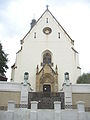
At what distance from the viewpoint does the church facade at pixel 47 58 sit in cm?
2777

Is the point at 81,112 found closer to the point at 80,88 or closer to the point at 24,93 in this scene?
the point at 80,88

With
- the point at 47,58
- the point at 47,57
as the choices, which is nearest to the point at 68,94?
the point at 47,58

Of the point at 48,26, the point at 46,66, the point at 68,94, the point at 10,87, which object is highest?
the point at 48,26

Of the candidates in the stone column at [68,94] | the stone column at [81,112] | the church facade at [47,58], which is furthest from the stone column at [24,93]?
the church facade at [47,58]

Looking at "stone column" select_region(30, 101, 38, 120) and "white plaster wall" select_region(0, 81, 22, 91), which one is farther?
"white plaster wall" select_region(0, 81, 22, 91)

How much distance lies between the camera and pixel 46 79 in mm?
27969

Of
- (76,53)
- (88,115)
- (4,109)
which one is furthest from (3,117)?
(76,53)

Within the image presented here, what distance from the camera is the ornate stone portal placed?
89.6 ft

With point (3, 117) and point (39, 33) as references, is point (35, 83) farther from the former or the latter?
point (3, 117)

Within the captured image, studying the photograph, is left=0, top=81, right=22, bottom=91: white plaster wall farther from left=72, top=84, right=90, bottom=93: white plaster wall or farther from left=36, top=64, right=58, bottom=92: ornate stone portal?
left=36, top=64, right=58, bottom=92: ornate stone portal

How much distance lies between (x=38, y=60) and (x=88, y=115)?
15150 mm

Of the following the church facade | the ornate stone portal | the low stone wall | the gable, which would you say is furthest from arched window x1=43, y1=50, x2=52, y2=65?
the low stone wall

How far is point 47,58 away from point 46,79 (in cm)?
335

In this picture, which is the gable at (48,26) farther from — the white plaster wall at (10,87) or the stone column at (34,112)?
the stone column at (34,112)
